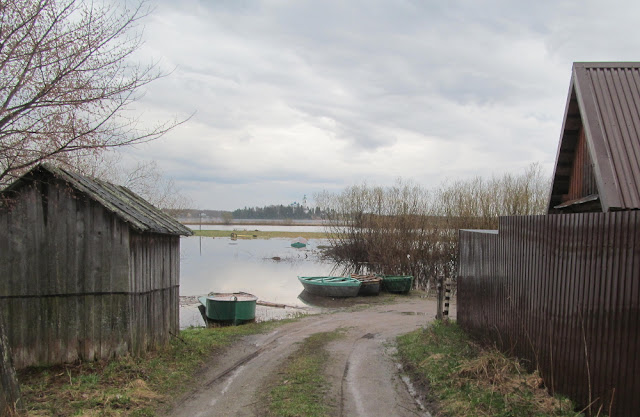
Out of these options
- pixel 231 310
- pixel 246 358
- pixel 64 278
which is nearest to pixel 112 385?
pixel 64 278

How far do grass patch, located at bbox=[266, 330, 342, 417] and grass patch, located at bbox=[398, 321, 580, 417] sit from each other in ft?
5.87

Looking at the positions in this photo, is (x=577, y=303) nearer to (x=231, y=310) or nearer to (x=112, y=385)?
(x=112, y=385)

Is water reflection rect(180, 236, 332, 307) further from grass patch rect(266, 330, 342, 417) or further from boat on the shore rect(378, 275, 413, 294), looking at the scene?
grass patch rect(266, 330, 342, 417)

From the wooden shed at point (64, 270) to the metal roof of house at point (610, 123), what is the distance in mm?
8485

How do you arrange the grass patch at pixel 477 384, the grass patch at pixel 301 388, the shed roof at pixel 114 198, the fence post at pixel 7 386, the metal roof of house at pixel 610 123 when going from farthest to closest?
the shed roof at pixel 114 198 < the metal roof of house at pixel 610 123 < the grass patch at pixel 301 388 < the grass patch at pixel 477 384 < the fence post at pixel 7 386

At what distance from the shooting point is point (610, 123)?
8992 millimetres

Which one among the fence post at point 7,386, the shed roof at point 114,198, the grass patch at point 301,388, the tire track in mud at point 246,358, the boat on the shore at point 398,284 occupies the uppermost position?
the shed roof at point 114,198

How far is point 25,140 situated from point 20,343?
4.30 m

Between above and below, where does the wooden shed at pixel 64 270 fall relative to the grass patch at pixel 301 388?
above

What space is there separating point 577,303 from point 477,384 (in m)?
2.02

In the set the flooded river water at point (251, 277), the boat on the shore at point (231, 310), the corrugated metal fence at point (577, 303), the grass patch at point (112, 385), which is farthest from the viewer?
the flooded river water at point (251, 277)

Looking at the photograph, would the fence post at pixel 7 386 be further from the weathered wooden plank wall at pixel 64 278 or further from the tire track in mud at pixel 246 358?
the weathered wooden plank wall at pixel 64 278

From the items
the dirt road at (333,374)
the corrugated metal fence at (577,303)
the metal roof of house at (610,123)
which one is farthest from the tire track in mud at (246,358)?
the metal roof of house at (610,123)

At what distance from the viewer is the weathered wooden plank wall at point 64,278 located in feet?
30.8
